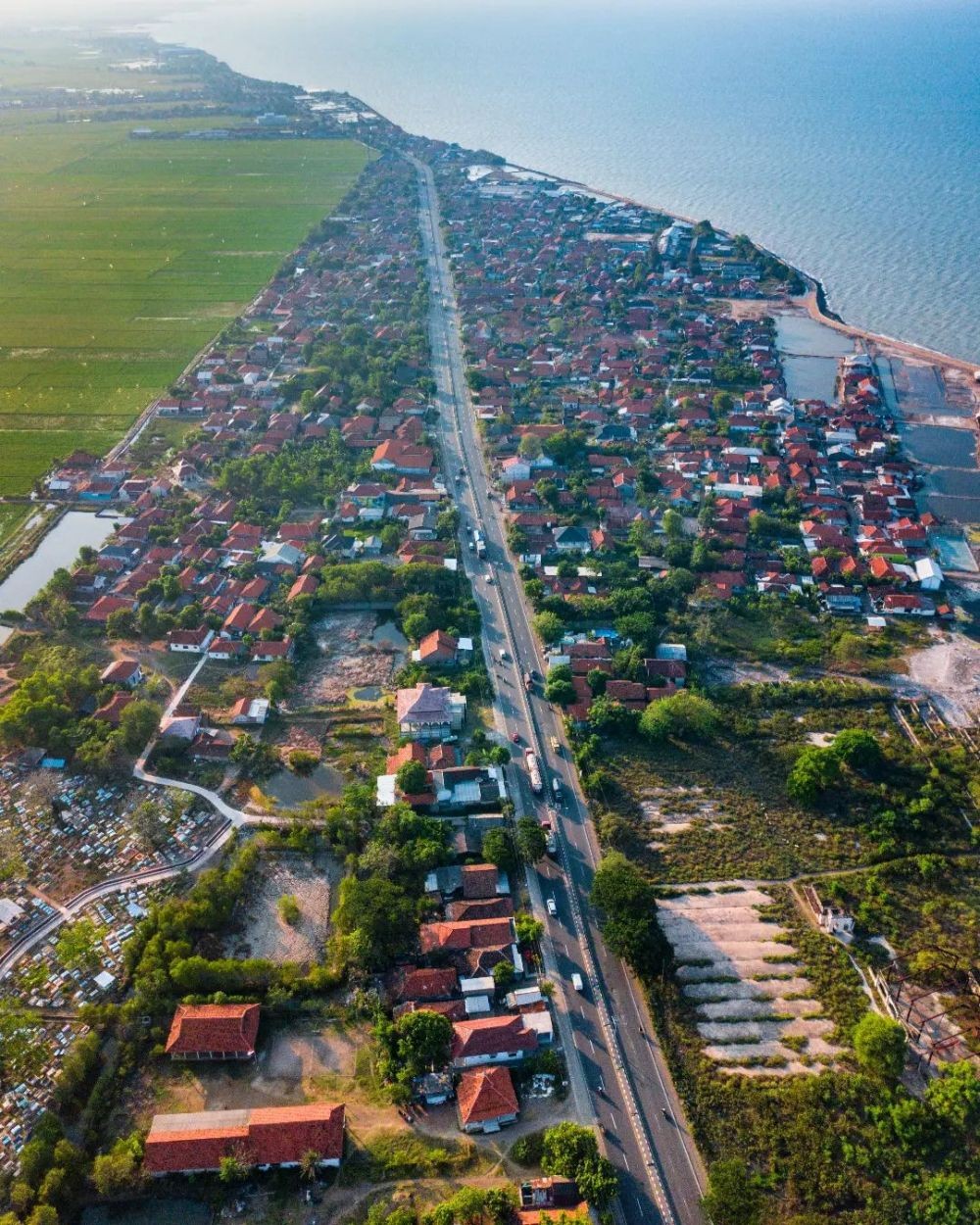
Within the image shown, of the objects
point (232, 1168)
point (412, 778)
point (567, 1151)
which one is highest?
point (412, 778)

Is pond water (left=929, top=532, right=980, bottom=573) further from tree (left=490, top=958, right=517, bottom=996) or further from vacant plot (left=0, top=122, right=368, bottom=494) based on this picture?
vacant plot (left=0, top=122, right=368, bottom=494)

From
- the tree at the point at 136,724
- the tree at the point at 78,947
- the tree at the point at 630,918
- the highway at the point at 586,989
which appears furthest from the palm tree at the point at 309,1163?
the tree at the point at 136,724

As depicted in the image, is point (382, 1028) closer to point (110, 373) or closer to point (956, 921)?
point (956, 921)

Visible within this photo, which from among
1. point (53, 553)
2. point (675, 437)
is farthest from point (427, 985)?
point (675, 437)

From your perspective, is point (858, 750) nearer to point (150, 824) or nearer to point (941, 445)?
point (150, 824)

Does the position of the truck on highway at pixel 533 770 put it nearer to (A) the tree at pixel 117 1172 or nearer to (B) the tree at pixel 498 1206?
(B) the tree at pixel 498 1206

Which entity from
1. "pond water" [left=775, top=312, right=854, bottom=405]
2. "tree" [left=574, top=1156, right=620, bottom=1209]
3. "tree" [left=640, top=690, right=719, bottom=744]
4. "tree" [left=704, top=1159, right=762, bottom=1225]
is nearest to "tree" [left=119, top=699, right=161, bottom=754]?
"tree" [left=640, top=690, right=719, bottom=744]

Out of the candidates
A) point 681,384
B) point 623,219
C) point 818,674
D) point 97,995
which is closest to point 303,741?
point 97,995
